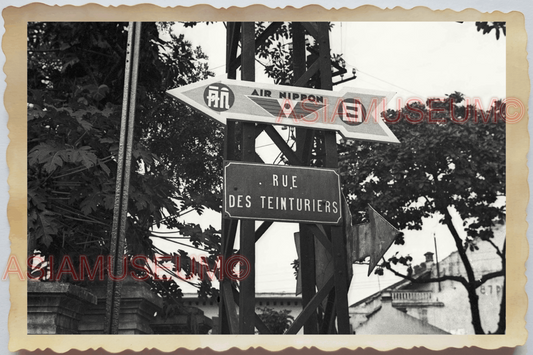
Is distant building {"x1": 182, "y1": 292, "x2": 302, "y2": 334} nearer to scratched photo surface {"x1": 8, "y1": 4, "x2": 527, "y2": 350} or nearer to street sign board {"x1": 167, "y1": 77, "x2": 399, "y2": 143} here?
scratched photo surface {"x1": 8, "y1": 4, "x2": 527, "y2": 350}

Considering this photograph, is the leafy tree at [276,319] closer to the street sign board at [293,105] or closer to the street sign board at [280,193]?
the street sign board at [280,193]

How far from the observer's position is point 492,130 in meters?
5.78

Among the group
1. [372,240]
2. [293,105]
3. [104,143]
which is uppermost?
[293,105]

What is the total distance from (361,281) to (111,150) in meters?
2.18

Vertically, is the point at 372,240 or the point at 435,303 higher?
the point at 372,240

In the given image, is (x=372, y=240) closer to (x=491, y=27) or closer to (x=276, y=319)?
(x=276, y=319)

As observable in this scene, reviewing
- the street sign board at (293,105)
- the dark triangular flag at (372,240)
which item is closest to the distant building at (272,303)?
the dark triangular flag at (372,240)

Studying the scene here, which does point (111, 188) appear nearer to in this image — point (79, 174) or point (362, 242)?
point (79, 174)

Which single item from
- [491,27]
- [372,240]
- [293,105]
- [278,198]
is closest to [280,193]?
[278,198]

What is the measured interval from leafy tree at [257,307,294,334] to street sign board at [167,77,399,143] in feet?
4.62

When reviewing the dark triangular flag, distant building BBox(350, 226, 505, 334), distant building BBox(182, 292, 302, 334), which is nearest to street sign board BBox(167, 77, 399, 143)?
the dark triangular flag

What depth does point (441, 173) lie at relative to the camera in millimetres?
6082

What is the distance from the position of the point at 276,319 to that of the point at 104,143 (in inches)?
74.8

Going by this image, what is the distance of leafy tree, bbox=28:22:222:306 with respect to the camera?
5.60m
